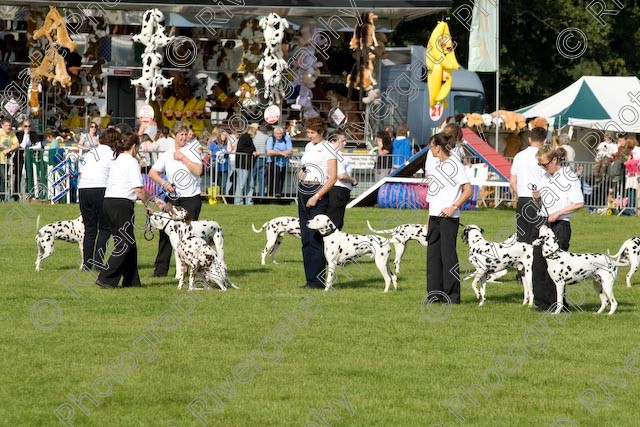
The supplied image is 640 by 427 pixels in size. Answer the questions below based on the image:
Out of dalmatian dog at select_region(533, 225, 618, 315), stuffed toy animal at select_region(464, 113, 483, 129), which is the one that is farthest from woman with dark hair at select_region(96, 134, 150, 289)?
stuffed toy animal at select_region(464, 113, 483, 129)

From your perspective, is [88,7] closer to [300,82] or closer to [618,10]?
[300,82]

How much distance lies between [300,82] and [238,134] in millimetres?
2259

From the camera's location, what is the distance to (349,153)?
29625 mm

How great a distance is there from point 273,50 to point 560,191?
55.4 feet

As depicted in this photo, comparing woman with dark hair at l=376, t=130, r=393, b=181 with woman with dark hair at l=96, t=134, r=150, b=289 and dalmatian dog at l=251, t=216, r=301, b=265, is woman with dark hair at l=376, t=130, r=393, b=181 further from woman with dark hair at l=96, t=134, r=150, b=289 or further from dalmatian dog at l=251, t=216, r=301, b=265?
woman with dark hair at l=96, t=134, r=150, b=289

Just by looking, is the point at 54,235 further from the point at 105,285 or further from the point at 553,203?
the point at 553,203

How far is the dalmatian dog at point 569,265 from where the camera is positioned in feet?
43.3

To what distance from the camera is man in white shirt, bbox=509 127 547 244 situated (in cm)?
1448

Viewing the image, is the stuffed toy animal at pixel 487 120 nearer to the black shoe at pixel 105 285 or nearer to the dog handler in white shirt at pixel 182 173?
the dog handler in white shirt at pixel 182 173

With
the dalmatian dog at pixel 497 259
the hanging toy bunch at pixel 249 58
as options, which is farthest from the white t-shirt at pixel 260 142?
the dalmatian dog at pixel 497 259

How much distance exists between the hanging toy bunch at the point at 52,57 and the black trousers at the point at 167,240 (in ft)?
45.4

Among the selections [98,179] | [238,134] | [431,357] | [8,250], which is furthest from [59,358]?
[238,134]

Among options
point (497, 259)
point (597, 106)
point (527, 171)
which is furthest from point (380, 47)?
point (497, 259)

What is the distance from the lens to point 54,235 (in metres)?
16.8
